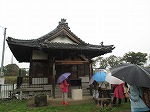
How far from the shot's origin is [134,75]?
5.40 meters

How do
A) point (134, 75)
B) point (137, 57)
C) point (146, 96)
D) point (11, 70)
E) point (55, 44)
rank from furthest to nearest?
point (137, 57) < point (11, 70) < point (55, 44) < point (134, 75) < point (146, 96)

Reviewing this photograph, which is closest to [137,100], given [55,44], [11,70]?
[55,44]

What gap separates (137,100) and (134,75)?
75 cm

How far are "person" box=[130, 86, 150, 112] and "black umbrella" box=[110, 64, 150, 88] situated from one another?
0.22m

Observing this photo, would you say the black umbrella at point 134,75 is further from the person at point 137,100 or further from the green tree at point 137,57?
the green tree at point 137,57

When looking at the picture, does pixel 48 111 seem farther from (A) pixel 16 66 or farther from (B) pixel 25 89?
(A) pixel 16 66

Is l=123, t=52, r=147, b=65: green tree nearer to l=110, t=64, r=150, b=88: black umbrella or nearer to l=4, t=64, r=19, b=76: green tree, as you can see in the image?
l=4, t=64, r=19, b=76: green tree

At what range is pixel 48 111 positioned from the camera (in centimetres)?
916

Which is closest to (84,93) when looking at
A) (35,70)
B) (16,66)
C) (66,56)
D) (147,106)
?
(66,56)

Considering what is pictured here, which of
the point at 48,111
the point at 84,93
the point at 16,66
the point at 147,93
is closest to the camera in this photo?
the point at 147,93

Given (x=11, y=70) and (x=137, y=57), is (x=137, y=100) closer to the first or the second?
(x=11, y=70)

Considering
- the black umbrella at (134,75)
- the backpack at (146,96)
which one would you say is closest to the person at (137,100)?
the backpack at (146,96)

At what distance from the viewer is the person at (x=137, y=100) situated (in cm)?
515

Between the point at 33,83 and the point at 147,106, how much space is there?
11.8 metres
